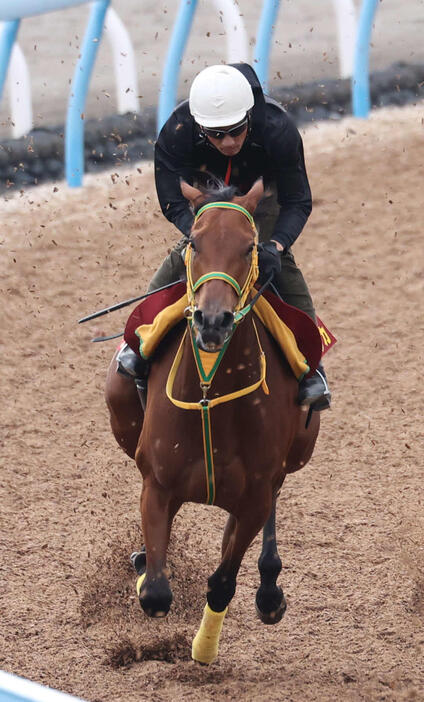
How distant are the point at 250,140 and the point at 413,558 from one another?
2778mm

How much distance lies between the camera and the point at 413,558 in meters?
6.18

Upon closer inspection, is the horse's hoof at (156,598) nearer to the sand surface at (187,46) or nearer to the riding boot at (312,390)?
the riding boot at (312,390)

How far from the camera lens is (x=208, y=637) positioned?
5.07m

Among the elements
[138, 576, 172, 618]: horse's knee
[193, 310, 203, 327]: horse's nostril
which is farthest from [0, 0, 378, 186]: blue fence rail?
[193, 310, 203, 327]: horse's nostril

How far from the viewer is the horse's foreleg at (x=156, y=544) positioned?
15.3 ft

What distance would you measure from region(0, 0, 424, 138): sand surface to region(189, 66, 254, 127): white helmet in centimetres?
1111

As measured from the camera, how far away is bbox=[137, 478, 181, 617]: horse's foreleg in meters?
4.65

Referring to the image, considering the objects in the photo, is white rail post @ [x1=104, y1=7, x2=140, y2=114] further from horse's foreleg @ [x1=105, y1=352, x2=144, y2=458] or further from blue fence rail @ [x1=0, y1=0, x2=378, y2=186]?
horse's foreleg @ [x1=105, y1=352, x2=144, y2=458]

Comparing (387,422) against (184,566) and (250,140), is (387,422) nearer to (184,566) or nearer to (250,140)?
(184,566)

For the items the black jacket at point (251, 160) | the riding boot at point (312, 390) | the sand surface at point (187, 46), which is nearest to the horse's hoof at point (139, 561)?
the riding boot at point (312, 390)

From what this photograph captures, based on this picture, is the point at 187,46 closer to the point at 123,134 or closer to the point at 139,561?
the point at 123,134

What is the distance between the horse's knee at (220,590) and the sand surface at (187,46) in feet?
37.1

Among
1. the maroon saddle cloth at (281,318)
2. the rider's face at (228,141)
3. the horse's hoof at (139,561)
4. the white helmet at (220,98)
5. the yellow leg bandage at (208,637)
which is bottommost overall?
the horse's hoof at (139,561)

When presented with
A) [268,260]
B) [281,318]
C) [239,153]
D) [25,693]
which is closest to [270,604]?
[281,318]
